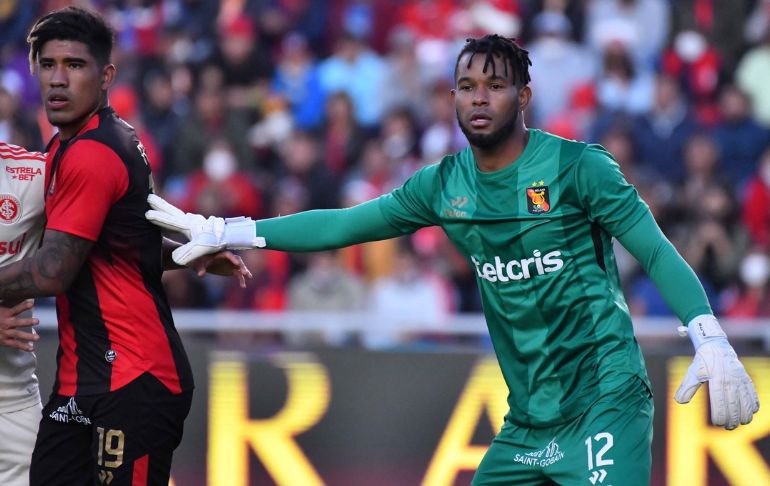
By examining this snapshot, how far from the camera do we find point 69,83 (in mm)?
5105

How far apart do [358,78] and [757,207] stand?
401cm

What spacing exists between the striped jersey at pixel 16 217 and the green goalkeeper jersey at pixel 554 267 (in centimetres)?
169

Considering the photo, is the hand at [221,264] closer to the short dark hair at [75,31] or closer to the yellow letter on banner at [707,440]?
the short dark hair at [75,31]

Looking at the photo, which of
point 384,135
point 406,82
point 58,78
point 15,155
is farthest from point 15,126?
point 58,78

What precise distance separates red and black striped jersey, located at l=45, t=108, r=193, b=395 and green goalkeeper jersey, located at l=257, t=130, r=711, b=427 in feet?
4.09

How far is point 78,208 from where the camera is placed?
496 cm

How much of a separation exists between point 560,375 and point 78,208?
1943 millimetres

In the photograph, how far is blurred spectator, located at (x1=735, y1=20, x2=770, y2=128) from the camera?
40.1 feet

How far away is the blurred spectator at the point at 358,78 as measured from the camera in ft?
41.8

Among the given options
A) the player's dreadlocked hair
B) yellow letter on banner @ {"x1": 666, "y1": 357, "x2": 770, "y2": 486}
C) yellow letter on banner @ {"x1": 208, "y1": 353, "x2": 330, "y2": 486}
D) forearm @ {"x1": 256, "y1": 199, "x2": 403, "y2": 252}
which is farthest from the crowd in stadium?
the player's dreadlocked hair

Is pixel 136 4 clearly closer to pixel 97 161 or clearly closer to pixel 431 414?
pixel 431 414

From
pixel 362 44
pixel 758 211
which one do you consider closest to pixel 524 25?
pixel 362 44

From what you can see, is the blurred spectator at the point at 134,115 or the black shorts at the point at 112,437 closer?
the black shorts at the point at 112,437

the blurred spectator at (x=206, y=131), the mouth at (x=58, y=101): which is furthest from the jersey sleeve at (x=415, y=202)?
the blurred spectator at (x=206, y=131)
